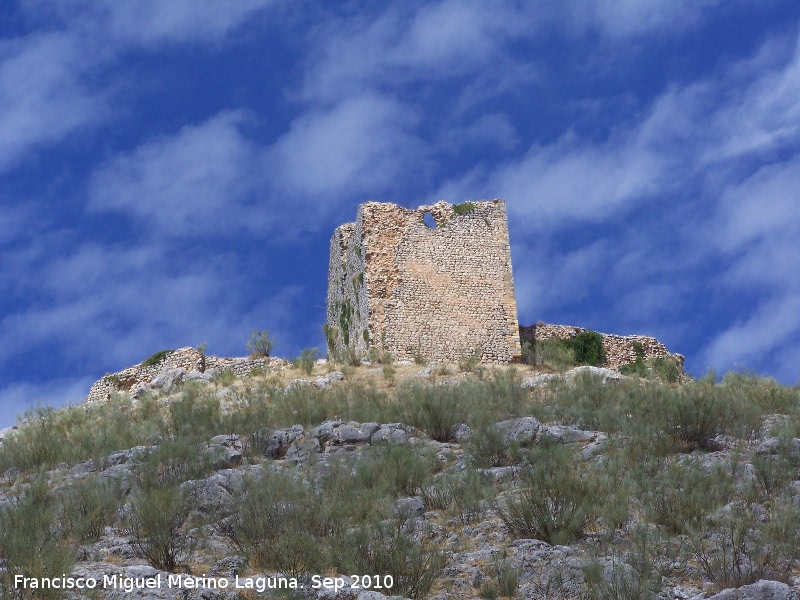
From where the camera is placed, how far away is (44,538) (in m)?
8.20

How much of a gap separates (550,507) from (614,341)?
18.7m

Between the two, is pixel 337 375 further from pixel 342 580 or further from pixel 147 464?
pixel 342 580

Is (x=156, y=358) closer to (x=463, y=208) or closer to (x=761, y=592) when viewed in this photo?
(x=463, y=208)

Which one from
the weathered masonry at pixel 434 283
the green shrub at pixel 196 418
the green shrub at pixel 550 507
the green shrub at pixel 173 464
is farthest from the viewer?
the weathered masonry at pixel 434 283

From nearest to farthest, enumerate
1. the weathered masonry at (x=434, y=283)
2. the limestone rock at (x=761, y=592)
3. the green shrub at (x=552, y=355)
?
the limestone rock at (x=761, y=592)
the green shrub at (x=552, y=355)
the weathered masonry at (x=434, y=283)

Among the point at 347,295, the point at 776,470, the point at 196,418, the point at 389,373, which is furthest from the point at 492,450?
the point at 347,295

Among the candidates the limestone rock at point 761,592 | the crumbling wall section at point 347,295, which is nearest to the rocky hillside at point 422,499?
the limestone rock at point 761,592

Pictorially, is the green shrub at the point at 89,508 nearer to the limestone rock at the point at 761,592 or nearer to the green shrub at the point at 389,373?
the limestone rock at the point at 761,592

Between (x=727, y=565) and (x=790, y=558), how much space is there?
61 cm

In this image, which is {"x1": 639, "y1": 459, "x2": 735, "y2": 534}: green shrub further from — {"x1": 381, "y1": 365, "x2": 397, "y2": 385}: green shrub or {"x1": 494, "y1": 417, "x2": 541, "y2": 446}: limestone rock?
{"x1": 381, "y1": 365, "x2": 397, "y2": 385}: green shrub

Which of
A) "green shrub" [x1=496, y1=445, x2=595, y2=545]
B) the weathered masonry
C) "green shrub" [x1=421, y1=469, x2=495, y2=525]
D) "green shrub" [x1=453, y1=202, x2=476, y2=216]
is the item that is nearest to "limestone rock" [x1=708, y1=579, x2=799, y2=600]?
"green shrub" [x1=496, y1=445, x2=595, y2=545]

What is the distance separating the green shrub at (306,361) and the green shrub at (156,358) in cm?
735

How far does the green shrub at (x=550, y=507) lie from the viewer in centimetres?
838

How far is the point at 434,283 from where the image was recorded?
77.8 ft
